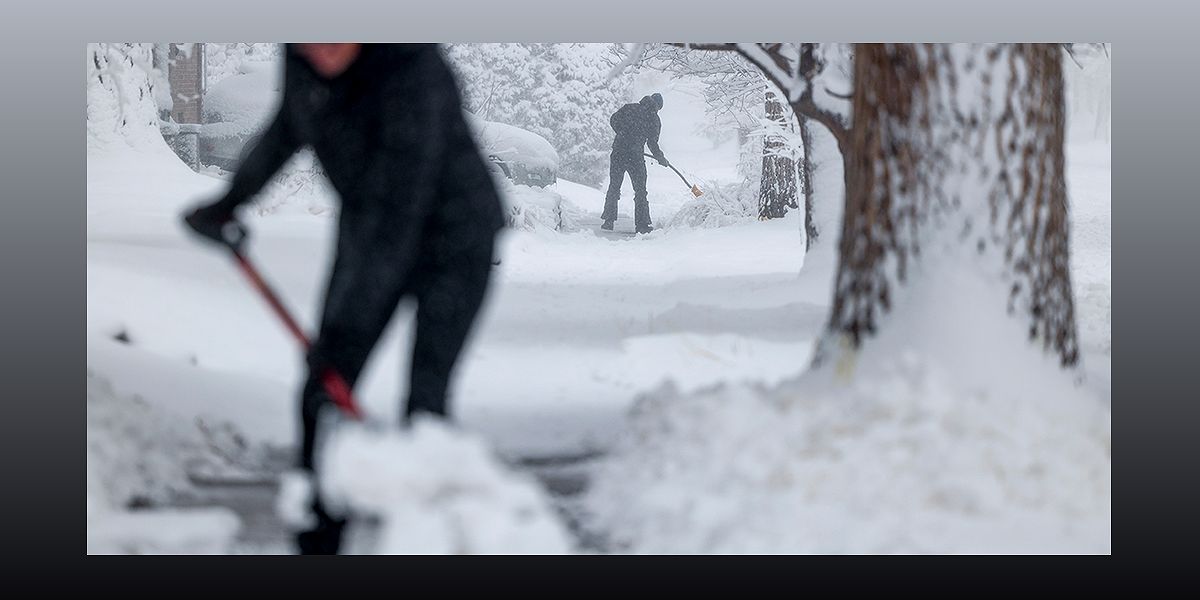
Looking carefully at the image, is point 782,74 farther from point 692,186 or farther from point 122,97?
point 122,97

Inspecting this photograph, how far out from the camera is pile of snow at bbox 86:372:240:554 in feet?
10.8

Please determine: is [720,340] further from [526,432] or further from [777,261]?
[526,432]

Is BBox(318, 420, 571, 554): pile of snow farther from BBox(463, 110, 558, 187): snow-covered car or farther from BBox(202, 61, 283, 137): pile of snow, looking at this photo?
BBox(202, 61, 283, 137): pile of snow

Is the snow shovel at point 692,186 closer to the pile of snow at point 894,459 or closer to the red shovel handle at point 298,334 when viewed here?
the pile of snow at point 894,459

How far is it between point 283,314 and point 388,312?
37cm

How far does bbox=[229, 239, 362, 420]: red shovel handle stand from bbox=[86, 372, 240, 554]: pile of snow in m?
0.40

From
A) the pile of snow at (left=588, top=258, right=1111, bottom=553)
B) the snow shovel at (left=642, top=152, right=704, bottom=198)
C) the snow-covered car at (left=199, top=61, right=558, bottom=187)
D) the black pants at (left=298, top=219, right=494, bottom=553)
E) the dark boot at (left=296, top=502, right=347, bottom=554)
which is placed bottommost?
the dark boot at (left=296, top=502, right=347, bottom=554)

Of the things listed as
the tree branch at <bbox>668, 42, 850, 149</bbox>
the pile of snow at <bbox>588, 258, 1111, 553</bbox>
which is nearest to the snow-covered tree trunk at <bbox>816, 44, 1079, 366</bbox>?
the pile of snow at <bbox>588, 258, 1111, 553</bbox>

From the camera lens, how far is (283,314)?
323cm

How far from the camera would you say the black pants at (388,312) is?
2.99 metres

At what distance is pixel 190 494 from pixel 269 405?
30 centimetres

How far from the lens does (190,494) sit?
10.8 ft

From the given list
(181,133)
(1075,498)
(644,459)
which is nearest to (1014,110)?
(1075,498)

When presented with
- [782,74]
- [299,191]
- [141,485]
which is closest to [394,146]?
[299,191]
